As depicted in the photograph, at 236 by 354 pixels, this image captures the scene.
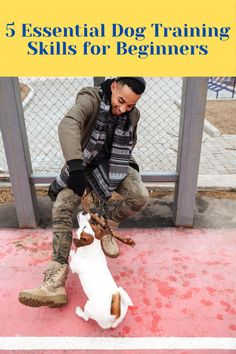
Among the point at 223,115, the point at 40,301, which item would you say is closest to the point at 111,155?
the point at 40,301

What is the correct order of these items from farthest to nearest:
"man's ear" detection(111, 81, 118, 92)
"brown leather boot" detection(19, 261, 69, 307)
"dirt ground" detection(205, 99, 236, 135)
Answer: "dirt ground" detection(205, 99, 236, 135) < "man's ear" detection(111, 81, 118, 92) < "brown leather boot" detection(19, 261, 69, 307)

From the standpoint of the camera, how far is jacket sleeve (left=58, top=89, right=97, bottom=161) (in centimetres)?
215

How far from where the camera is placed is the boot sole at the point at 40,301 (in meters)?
2.28

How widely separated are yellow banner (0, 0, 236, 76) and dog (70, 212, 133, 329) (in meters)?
1.18

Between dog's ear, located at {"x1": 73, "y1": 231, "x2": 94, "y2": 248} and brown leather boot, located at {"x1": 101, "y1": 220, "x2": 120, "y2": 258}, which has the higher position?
dog's ear, located at {"x1": 73, "y1": 231, "x2": 94, "y2": 248}

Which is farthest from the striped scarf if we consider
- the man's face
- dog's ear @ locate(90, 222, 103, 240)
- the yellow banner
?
dog's ear @ locate(90, 222, 103, 240)

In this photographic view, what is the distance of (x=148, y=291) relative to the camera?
2662 mm

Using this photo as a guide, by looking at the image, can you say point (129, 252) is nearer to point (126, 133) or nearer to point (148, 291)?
point (148, 291)

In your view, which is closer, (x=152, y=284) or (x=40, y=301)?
(x=40, y=301)

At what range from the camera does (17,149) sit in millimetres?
3156

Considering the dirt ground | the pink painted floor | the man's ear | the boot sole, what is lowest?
the pink painted floor

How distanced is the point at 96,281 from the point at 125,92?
1.28 meters

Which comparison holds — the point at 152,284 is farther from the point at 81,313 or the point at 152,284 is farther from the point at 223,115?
the point at 223,115

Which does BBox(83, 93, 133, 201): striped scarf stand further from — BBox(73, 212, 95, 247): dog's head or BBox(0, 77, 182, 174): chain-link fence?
BBox(0, 77, 182, 174): chain-link fence
